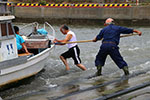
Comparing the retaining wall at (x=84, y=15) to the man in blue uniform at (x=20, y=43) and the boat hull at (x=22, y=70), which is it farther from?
the man in blue uniform at (x=20, y=43)

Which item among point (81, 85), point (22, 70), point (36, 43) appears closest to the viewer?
point (81, 85)

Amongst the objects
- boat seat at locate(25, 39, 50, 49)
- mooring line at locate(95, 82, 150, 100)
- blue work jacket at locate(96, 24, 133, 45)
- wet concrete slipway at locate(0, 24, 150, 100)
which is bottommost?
wet concrete slipway at locate(0, 24, 150, 100)

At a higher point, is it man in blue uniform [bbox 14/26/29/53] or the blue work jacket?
the blue work jacket

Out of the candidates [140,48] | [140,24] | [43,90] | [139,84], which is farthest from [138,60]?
[140,24]

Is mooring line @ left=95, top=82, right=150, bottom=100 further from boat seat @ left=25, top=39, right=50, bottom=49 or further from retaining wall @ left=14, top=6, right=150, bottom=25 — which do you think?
retaining wall @ left=14, top=6, right=150, bottom=25

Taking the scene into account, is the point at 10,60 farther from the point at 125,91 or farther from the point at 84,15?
the point at 84,15

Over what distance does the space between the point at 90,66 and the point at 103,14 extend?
58.7ft

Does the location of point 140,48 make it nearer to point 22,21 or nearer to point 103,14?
point 103,14

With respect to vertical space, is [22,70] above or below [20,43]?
below

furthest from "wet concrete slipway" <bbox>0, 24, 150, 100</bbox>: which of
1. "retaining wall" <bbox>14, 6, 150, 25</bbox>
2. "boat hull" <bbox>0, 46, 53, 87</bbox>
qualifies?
"retaining wall" <bbox>14, 6, 150, 25</bbox>

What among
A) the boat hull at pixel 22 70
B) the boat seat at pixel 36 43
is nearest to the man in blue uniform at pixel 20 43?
the boat hull at pixel 22 70

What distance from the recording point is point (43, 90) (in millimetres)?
8336

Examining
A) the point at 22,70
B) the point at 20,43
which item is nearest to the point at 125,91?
the point at 22,70

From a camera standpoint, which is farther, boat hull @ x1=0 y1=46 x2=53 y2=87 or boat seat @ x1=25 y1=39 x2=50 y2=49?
boat seat @ x1=25 y1=39 x2=50 y2=49
